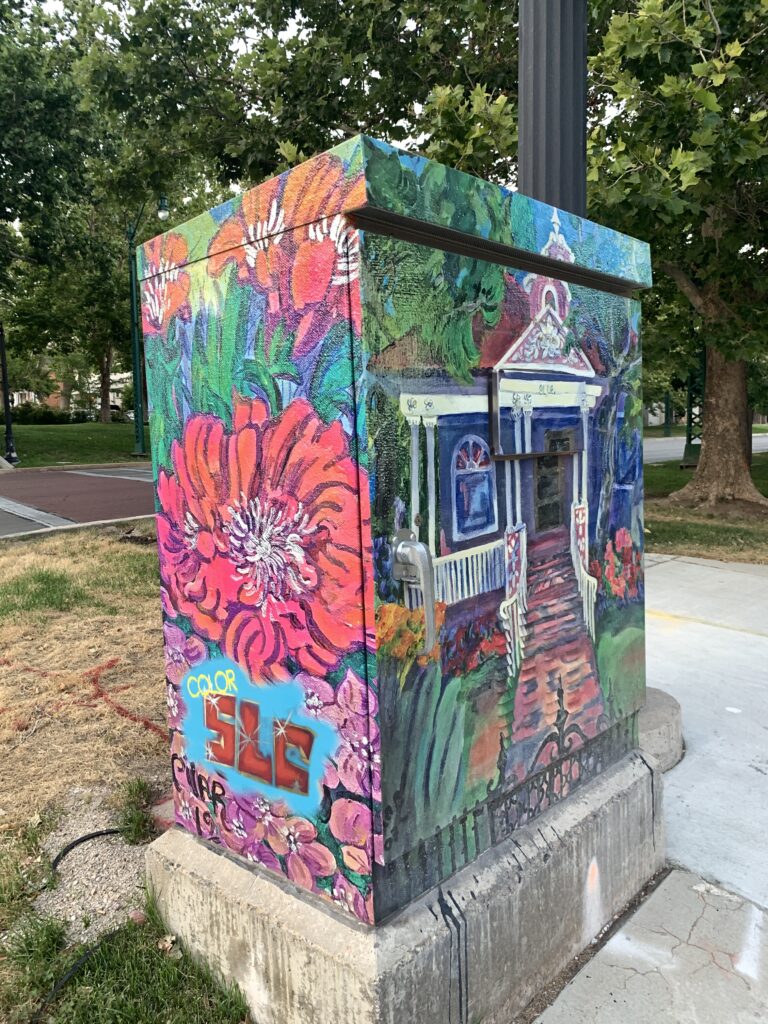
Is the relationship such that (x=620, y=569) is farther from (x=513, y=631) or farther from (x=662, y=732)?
(x=662, y=732)

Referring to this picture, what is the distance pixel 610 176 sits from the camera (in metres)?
5.62

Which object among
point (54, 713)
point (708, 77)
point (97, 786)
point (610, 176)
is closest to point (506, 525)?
point (97, 786)

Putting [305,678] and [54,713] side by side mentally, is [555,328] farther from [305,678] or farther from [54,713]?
[54,713]

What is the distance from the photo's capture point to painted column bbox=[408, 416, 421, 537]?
5.56 ft

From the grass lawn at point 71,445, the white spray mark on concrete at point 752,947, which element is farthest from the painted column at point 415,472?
the grass lawn at point 71,445

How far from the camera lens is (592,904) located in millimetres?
2258

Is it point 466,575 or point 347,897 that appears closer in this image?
point 347,897

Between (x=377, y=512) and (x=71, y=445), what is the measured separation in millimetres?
26383

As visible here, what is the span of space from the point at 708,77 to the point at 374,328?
5745 mm

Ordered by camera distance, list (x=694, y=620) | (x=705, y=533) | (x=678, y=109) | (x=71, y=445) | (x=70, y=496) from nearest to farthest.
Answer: (x=678, y=109), (x=694, y=620), (x=705, y=533), (x=70, y=496), (x=71, y=445)

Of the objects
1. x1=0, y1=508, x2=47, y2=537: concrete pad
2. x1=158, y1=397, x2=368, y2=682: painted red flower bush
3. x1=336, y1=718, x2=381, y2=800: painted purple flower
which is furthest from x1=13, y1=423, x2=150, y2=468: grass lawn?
x1=336, y1=718, x2=381, y2=800: painted purple flower

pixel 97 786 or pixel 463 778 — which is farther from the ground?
pixel 463 778

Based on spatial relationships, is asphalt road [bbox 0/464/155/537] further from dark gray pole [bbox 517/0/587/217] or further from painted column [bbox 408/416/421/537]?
painted column [bbox 408/416/421/537]

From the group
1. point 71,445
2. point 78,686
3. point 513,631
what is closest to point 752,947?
point 513,631
